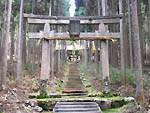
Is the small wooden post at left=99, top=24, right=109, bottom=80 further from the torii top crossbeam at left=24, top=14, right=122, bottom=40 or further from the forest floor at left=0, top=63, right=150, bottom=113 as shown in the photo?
the forest floor at left=0, top=63, right=150, bottom=113

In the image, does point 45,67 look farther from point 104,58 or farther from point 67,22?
point 104,58

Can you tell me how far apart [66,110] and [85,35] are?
15.0ft

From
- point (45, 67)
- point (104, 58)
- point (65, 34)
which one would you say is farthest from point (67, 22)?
point (104, 58)

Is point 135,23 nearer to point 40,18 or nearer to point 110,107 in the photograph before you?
point 110,107

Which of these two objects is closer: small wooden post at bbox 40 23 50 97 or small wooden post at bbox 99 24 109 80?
small wooden post at bbox 40 23 50 97

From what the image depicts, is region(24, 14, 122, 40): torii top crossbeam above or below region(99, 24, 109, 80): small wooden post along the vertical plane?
above

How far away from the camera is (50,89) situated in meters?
12.5

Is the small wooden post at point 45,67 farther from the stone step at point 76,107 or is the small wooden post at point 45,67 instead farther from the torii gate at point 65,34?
the stone step at point 76,107

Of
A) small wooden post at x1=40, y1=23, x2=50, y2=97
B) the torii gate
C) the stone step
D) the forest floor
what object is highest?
the torii gate

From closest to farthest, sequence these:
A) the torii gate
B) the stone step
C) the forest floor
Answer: the forest floor, the stone step, the torii gate

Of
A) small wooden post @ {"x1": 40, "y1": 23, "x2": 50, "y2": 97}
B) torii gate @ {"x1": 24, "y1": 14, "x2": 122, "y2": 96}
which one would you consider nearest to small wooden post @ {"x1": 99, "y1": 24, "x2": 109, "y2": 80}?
torii gate @ {"x1": 24, "y1": 14, "x2": 122, "y2": 96}

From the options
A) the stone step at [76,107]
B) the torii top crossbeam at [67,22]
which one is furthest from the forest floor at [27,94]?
the torii top crossbeam at [67,22]

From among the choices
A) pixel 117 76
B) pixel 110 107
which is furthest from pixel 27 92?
pixel 117 76

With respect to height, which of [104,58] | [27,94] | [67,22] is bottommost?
[27,94]
